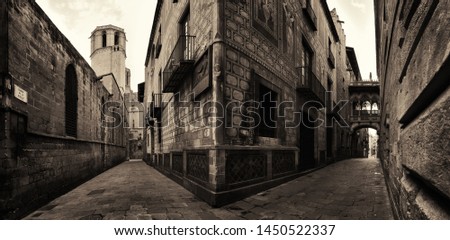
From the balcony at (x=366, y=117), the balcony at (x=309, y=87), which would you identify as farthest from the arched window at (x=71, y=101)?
the balcony at (x=366, y=117)

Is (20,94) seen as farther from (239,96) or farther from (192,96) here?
(239,96)

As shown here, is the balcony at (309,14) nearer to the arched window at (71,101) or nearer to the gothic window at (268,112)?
the gothic window at (268,112)

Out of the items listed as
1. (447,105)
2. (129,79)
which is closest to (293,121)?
(447,105)

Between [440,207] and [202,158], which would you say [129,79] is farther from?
[440,207]

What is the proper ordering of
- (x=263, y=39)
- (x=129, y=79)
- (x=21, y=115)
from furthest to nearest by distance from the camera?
1. (x=129, y=79)
2. (x=263, y=39)
3. (x=21, y=115)

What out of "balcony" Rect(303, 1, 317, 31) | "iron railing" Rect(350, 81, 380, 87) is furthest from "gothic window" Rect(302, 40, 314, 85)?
"iron railing" Rect(350, 81, 380, 87)

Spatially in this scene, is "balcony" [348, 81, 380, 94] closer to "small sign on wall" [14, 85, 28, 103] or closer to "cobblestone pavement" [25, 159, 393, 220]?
"cobblestone pavement" [25, 159, 393, 220]

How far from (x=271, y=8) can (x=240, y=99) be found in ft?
10.5

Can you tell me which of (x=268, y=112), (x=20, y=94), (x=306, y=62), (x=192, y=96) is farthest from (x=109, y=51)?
(x=268, y=112)

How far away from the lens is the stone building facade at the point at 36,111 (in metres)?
3.77

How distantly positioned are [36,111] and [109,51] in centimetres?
3039

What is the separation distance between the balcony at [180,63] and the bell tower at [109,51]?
2669 centimetres

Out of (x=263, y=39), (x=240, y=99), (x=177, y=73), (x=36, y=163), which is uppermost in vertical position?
(x=263, y=39)

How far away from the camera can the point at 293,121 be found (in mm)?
7418
